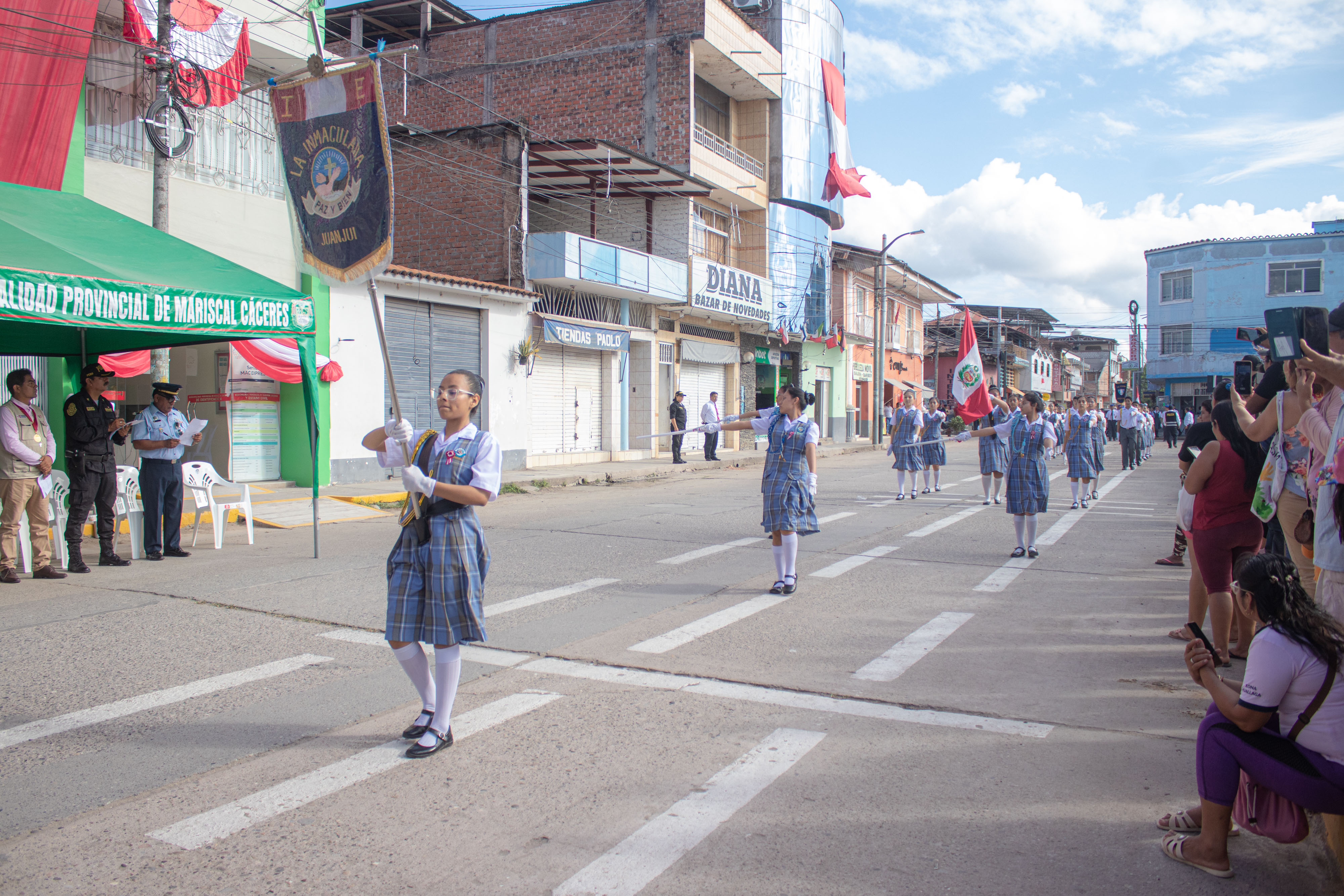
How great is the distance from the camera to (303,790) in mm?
3732

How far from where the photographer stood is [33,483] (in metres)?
7.92

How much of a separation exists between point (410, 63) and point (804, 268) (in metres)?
15.1

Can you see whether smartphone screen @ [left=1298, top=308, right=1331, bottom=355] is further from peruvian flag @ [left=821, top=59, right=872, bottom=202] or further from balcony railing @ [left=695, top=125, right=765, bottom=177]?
peruvian flag @ [left=821, top=59, right=872, bottom=202]

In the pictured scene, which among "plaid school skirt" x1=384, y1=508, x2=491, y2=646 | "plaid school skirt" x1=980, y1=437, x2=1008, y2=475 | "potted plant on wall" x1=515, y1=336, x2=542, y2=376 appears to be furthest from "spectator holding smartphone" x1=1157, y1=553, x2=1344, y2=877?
"potted plant on wall" x1=515, y1=336, x2=542, y2=376

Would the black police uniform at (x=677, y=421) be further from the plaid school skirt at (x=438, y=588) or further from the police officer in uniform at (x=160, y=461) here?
the plaid school skirt at (x=438, y=588)

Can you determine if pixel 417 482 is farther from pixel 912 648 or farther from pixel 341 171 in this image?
pixel 912 648

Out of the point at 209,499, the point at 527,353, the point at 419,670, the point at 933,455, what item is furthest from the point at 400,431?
the point at 527,353

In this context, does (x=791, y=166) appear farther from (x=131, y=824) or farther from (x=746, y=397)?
(x=131, y=824)

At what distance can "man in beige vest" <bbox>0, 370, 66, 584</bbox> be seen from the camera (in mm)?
7770

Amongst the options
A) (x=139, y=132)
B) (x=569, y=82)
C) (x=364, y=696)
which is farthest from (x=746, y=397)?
(x=364, y=696)

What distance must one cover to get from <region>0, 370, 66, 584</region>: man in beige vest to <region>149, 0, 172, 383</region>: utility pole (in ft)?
10.2

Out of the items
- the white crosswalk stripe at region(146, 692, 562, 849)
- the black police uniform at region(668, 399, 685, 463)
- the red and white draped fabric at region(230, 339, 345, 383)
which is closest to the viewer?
the white crosswalk stripe at region(146, 692, 562, 849)

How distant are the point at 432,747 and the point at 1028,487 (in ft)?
23.9

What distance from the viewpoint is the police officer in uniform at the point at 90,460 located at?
8367 mm
